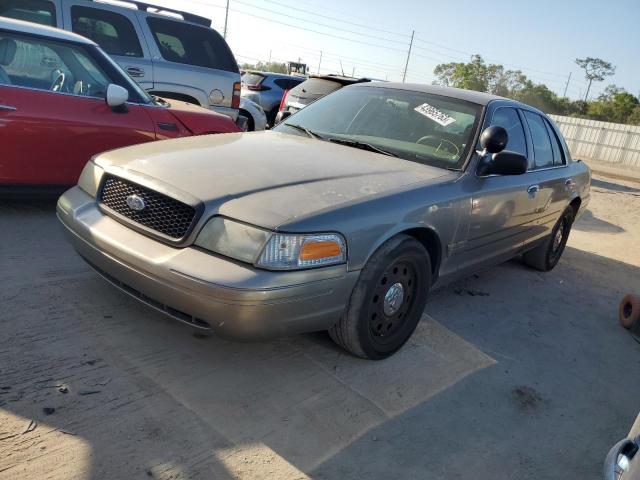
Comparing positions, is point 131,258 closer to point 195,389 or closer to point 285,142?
point 195,389

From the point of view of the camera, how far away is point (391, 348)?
329 cm

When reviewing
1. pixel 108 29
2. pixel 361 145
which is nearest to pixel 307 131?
pixel 361 145

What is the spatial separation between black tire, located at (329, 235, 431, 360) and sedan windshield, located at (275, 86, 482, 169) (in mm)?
824

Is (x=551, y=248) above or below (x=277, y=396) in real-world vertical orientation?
above

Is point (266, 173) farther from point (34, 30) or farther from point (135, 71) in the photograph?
point (135, 71)

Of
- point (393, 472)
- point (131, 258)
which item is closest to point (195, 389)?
point (131, 258)

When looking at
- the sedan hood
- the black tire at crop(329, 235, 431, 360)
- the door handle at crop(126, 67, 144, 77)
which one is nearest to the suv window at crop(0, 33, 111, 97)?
the sedan hood

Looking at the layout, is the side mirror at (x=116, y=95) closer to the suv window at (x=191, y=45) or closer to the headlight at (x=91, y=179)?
the headlight at (x=91, y=179)

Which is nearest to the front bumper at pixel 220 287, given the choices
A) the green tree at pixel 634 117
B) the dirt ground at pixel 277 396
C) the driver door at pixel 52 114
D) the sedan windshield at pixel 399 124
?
the dirt ground at pixel 277 396

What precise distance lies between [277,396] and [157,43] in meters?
5.70

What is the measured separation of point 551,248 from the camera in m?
5.61

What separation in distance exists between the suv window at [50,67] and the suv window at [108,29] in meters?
2.12

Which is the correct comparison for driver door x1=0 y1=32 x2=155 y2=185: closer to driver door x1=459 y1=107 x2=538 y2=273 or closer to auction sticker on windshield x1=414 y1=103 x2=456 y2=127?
auction sticker on windshield x1=414 y1=103 x2=456 y2=127

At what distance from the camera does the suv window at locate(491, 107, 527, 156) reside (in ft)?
13.9
